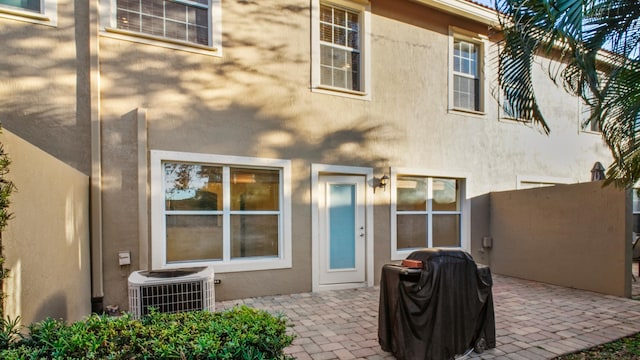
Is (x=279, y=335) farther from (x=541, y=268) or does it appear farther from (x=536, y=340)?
(x=541, y=268)

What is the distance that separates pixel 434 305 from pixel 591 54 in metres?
3.67

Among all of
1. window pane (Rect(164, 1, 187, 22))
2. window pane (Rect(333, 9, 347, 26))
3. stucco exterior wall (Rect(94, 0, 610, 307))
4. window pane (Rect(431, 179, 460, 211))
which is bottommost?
window pane (Rect(431, 179, 460, 211))

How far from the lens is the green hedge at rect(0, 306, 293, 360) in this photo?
196cm

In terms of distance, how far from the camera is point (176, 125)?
5.41 m

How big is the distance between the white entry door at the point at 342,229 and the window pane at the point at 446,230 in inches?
79.7

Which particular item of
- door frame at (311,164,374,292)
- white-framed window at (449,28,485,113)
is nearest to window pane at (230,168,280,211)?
door frame at (311,164,374,292)

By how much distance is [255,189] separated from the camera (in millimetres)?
6055

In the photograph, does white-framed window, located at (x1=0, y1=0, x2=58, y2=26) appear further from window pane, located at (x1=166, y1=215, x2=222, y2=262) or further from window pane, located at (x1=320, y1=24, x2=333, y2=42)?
window pane, located at (x1=320, y1=24, x2=333, y2=42)

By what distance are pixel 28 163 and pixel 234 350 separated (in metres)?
2.25

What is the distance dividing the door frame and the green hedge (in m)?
3.90

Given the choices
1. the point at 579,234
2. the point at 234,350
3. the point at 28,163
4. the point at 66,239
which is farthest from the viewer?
the point at 579,234

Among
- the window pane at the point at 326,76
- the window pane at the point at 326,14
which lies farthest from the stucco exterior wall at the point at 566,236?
the window pane at the point at 326,14

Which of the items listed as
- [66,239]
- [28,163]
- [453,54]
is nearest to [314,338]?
[66,239]

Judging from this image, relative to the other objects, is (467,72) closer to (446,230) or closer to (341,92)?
(341,92)
